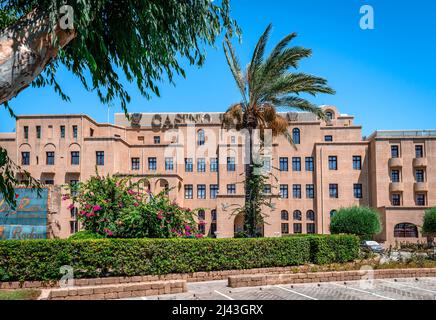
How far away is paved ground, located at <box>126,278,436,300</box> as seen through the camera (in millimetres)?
12477

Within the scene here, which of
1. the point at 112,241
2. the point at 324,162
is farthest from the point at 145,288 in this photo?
the point at 324,162

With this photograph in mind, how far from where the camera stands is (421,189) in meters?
44.8

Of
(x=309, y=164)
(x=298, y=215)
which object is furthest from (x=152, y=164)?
(x=309, y=164)

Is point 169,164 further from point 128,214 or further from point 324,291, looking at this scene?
point 324,291

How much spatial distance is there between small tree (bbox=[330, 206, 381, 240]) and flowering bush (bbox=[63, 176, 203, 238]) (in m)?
17.8

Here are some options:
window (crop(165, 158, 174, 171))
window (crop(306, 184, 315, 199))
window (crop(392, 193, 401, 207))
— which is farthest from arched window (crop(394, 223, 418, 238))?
window (crop(165, 158, 174, 171))

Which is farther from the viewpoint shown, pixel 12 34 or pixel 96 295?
pixel 96 295

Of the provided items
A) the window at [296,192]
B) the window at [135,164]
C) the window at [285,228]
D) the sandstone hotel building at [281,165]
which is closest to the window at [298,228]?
the sandstone hotel building at [281,165]

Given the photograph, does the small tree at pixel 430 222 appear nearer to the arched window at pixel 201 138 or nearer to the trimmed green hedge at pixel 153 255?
the trimmed green hedge at pixel 153 255

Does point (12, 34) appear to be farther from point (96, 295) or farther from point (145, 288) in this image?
point (145, 288)

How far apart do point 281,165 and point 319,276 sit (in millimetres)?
33008

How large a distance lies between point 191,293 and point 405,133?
1566 inches

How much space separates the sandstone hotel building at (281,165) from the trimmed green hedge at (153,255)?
24277 mm

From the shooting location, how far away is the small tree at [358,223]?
33.4m
